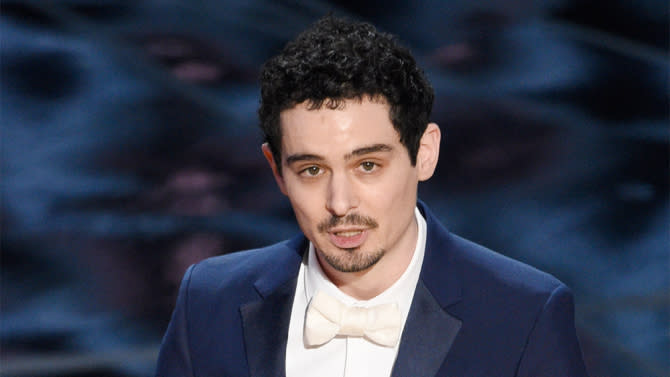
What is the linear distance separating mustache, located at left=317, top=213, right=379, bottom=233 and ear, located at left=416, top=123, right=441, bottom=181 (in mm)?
246

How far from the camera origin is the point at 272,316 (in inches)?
91.4

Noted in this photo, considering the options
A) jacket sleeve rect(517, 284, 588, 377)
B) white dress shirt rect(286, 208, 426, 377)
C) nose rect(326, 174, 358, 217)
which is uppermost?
nose rect(326, 174, 358, 217)

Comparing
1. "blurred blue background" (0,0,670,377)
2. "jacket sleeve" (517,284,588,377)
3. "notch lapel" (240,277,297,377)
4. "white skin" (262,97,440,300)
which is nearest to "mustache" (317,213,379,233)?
"white skin" (262,97,440,300)

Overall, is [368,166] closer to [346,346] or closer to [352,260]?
[352,260]

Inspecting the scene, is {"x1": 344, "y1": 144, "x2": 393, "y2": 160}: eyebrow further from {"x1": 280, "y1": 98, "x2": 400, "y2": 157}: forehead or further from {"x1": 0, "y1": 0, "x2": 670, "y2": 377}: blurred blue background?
{"x1": 0, "y1": 0, "x2": 670, "y2": 377}: blurred blue background

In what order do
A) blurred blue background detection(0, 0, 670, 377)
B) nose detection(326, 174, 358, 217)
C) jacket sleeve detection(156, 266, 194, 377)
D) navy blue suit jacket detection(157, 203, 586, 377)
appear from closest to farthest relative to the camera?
nose detection(326, 174, 358, 217) → navy blue suit jacket detection(157, 203, 586, 377) → jacket sleeve detection(156, 266, 194, 377) → blurred blue background detection(0, 0, 670, 377)

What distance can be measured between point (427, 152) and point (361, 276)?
1.21 ft

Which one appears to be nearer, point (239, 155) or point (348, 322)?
point (348, 322)

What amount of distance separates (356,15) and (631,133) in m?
1.47

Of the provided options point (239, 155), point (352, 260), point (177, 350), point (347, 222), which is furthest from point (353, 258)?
point (239, 155)

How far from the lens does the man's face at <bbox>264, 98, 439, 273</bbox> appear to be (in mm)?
2039

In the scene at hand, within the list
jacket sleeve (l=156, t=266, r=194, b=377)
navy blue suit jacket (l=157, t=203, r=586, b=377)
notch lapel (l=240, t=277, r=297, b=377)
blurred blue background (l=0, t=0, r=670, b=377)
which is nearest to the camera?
navy blue suit jacket (l=157, t=203, r=586, b=377)

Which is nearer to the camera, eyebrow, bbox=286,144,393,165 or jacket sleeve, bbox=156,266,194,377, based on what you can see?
eyebrow, bbox=286,144,393,165

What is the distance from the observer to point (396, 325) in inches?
86.6
